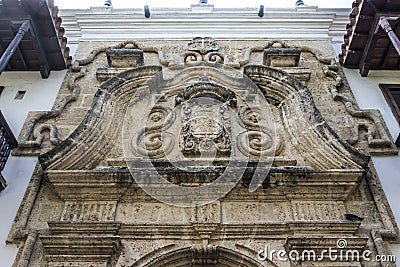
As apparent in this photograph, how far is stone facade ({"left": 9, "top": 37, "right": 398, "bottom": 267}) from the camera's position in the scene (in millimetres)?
5227

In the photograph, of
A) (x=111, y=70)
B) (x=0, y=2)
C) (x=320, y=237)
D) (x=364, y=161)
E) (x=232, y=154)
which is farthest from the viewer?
(x=111, y=70)

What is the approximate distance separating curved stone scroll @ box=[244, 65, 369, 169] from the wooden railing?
353cm

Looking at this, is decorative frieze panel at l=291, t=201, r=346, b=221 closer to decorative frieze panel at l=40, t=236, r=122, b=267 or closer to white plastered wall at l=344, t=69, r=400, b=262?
white plastered wall at l=344, t=69, r=400, b=262

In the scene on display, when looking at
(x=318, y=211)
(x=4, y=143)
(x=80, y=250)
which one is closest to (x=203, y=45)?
(x=4, y=143)

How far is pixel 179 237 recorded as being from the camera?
5.32 meters

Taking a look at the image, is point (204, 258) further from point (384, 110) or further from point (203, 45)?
point (203, 45)

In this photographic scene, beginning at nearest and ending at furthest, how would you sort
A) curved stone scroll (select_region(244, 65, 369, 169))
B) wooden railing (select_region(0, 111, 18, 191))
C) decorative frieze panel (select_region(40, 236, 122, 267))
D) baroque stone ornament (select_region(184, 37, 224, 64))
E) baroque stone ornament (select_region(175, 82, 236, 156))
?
decorative frieze panel (select_region(40, 236, 122, 267)), wooden railing (select_region(0, 111, 18, 191)), curved stone scroll (select_region(244, 65, 369, 169)), baroque stone ornament (select_region(175, 82, 236, 156)), baroque stone ornament (select_region(184, 37, 224, 64))

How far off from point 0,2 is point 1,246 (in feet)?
11.6

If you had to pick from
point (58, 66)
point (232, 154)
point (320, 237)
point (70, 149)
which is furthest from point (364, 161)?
point (58, 66)

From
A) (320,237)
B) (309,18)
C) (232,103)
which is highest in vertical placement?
(309,18)

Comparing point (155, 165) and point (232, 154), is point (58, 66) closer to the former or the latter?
point (155, 165)

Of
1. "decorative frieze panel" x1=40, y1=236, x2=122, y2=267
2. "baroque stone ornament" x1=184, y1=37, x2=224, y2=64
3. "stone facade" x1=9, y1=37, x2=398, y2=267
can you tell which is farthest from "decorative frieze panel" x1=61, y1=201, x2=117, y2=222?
"baroque stone ornament" x1=184, y1=37, x2=224, y2=64

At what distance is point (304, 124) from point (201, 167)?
5.40 ft

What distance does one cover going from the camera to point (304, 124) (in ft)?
21.2
